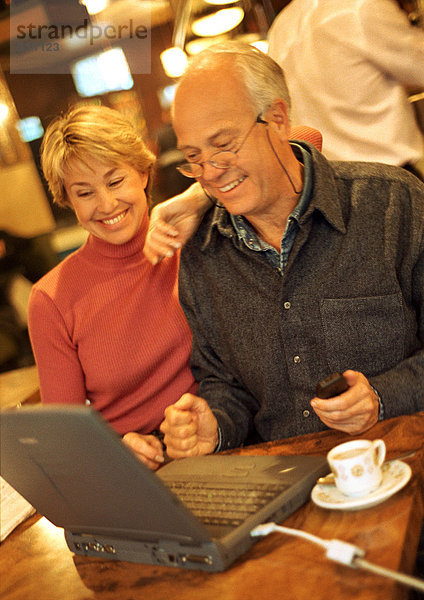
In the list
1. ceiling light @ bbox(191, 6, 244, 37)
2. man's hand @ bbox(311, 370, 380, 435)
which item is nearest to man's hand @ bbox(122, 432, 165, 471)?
man's hand @ bbox(311, 370, 380, 435)

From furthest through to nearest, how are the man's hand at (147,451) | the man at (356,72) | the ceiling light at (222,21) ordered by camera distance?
1. the ceiling light at (222,21)
2. the man at (356,72)
3. the man's hand at (147,451)

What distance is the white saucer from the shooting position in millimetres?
916

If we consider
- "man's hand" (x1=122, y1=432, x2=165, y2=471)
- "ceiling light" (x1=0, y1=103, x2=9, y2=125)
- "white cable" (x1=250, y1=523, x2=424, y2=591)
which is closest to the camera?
"white cable" (x1=250, y1=523, x2=424, y2=591)

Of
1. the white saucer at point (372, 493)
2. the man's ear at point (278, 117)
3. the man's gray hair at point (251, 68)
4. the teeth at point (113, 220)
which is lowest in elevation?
the white saucer at point (372, 493)

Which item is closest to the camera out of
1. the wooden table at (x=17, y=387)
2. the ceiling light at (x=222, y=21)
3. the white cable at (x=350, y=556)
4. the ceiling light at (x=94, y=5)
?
the white cable at (x=350, y=556)

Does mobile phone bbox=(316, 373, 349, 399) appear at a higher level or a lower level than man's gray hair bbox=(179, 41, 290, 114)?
lower

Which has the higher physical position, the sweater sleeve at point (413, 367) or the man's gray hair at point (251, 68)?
the man's gray hair at point (251, 68)

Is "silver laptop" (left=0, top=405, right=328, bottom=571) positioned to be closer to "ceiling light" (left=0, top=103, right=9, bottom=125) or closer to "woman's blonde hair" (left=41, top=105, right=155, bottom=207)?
"woman's blonde hair" (left=41, top=105, right=155, bottom=207)

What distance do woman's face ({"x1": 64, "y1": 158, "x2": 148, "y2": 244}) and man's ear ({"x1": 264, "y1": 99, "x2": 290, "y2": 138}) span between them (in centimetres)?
56

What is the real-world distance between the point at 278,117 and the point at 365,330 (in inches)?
20.3

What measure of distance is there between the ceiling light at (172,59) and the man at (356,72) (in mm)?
2548

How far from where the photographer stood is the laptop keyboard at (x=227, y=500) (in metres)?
0.98

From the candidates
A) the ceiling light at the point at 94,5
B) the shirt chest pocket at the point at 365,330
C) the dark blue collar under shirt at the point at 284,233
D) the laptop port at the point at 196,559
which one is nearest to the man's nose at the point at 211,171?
the dark blue collar under shirt at the point at 284,233

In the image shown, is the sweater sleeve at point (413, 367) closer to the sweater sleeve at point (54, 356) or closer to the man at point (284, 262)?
the man at point (284, 262)
